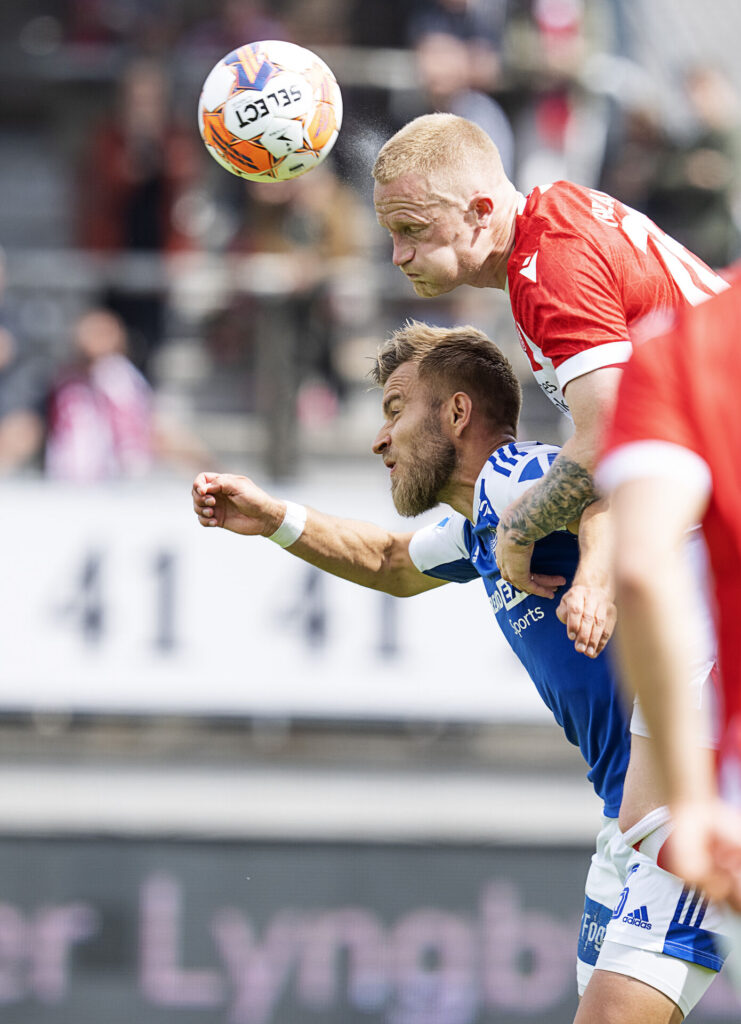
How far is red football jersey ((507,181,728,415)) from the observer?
330 centimetres

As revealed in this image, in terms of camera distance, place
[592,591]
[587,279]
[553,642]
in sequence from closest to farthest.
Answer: [592,591] → [587,279] → [553,642]

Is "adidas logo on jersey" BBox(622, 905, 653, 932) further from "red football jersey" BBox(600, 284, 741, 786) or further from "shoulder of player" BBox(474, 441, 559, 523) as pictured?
"red football jersey" BBox(600, 284, 741, 786)

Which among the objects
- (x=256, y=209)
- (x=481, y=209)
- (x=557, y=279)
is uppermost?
(x=481, y=209)

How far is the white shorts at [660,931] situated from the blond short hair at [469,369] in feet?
3.52

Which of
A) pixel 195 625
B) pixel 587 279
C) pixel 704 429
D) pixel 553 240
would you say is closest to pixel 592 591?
pixel 587 279

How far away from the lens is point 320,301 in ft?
29.5

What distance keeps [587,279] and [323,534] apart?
3.69ft

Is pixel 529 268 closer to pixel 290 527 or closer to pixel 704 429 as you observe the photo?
pixel 290 527

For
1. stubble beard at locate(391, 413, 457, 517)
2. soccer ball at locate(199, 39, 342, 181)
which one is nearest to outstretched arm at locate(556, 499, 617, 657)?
stubble beard at locate(391, 413, 457, 517)

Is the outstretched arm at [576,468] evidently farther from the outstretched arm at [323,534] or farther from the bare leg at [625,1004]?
the bare leg at [625,1004]

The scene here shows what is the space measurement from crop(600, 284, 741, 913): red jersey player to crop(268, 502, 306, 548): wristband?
1.82m

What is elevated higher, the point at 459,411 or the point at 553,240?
the point at 553,240

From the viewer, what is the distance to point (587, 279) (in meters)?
3.34

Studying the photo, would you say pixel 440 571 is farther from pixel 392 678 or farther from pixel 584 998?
pixel 392 678
